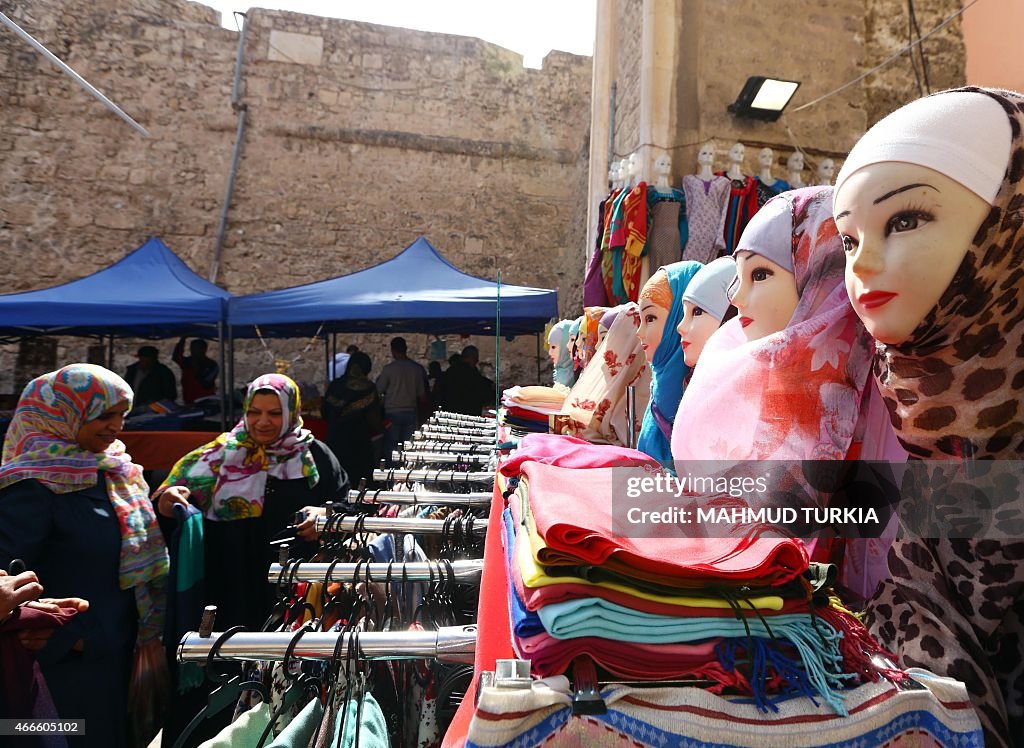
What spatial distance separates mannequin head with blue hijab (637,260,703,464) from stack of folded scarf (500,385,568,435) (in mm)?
1267

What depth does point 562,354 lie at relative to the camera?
3920mm

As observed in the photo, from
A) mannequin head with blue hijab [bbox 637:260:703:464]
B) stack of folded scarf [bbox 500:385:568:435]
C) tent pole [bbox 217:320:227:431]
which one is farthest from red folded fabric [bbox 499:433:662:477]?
tent pole [bbox 217:320:227:431]

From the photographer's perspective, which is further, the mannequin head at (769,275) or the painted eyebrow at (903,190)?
the mannequin head at (769,275)

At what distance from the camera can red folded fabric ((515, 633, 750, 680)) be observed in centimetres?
61

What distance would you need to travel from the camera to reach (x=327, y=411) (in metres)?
6.18

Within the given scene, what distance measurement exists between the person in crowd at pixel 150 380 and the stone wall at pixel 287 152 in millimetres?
2680

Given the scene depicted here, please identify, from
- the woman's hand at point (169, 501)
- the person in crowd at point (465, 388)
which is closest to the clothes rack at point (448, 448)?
the woman's hand at point (169, 501)

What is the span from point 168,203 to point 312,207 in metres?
2.37

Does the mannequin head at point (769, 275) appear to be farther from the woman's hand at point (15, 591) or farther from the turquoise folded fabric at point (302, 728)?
the woman's hand at point (15, 591)

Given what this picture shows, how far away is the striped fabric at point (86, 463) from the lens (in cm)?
206

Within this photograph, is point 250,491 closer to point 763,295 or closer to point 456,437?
point 456,437

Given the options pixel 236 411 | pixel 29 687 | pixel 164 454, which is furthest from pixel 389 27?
pixel 29 687

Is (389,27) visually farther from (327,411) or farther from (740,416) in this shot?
(740,416)

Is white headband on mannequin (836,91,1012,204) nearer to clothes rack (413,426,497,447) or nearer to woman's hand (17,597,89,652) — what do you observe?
woman's hand (17,597,89,652)
